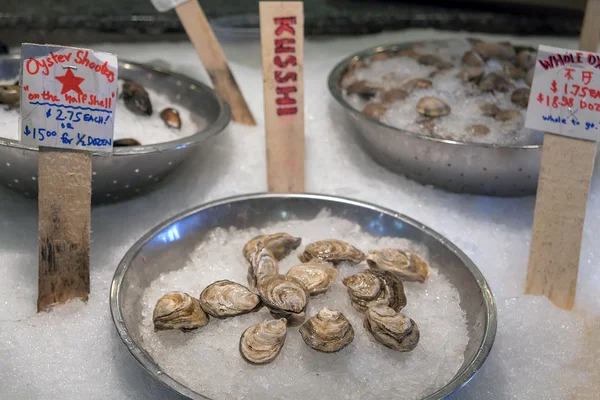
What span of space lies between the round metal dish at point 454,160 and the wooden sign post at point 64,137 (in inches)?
26.8

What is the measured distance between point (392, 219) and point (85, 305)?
627 millimetres

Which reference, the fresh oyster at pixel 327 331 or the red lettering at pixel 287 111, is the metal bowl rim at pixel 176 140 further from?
the fresh oyster at pixel 327 331

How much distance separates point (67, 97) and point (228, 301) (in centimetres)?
42

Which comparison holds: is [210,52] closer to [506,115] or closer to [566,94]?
[506,115]

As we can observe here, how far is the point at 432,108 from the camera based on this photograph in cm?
149

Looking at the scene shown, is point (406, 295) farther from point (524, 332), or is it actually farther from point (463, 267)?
point (524, 332)

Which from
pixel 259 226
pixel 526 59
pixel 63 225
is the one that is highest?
pixel 526 59

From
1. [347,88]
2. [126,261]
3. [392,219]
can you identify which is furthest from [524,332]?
[347,88]

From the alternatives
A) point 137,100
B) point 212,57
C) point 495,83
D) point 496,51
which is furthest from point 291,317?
point 496,51

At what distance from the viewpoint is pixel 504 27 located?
2375mm

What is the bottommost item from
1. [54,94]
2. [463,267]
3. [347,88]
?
[463,267]

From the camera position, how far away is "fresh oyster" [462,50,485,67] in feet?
5.91

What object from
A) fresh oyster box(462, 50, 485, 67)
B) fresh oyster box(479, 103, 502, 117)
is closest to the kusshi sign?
fresh oyster box(479, 103, 502, 117)

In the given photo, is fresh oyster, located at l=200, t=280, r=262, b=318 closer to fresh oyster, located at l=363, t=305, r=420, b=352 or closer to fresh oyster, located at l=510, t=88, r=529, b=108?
fresh oyster, located at l=363, t=305, r=420, b=352
